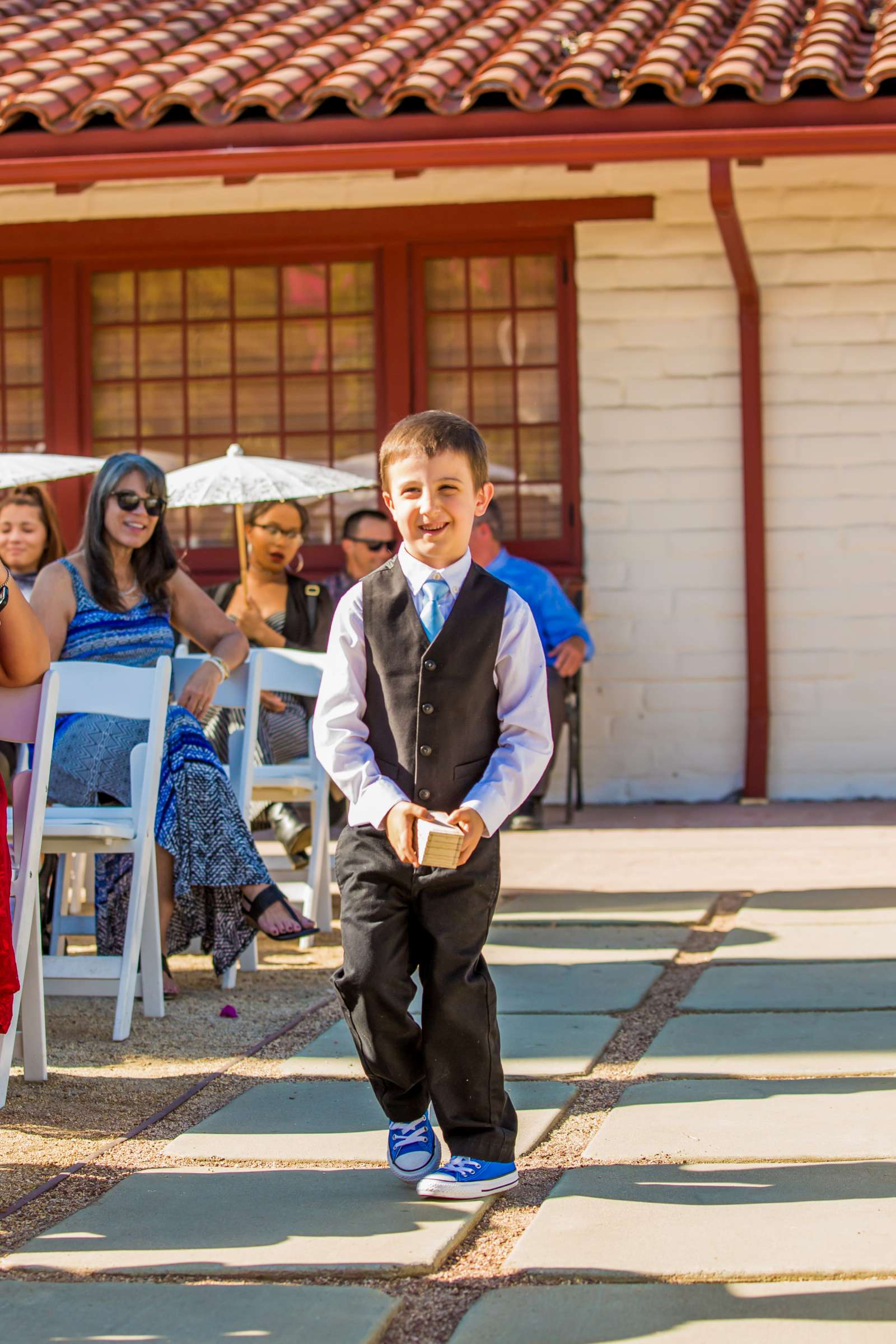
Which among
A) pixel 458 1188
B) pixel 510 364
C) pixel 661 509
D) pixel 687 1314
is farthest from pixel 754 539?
pixel 687 1314

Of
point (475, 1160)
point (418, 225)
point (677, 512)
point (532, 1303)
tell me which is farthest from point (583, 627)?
point (532, 1303)

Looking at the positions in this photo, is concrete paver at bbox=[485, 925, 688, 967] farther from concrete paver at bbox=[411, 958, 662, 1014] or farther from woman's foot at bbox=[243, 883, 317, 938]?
woman's foot at bbox=[243, 883, 317, 938]

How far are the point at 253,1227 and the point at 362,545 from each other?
4.77 meters

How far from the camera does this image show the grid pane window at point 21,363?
8.43 m

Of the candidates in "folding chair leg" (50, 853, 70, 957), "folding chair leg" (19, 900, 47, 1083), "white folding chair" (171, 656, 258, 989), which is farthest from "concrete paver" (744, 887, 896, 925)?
"folding chair leg" (19, 900, 47, 1083)

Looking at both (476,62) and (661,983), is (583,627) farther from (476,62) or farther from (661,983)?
(661,983)

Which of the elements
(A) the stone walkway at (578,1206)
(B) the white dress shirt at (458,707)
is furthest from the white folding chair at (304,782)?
(B) the white dress shirt at (458,707)

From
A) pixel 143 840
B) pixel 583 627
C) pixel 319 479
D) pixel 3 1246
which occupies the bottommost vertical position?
pixel 3 1246

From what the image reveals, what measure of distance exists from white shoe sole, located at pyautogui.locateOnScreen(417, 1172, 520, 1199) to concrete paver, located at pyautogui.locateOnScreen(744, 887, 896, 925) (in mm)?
2488

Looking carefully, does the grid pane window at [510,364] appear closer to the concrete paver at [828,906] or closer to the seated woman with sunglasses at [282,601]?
the seated woman with sunglasses at [282,601]

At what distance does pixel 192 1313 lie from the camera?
214 cm

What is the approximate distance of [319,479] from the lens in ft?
20.3

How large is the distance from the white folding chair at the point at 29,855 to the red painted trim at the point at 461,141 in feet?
13.9

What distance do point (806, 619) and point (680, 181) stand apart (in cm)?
215
